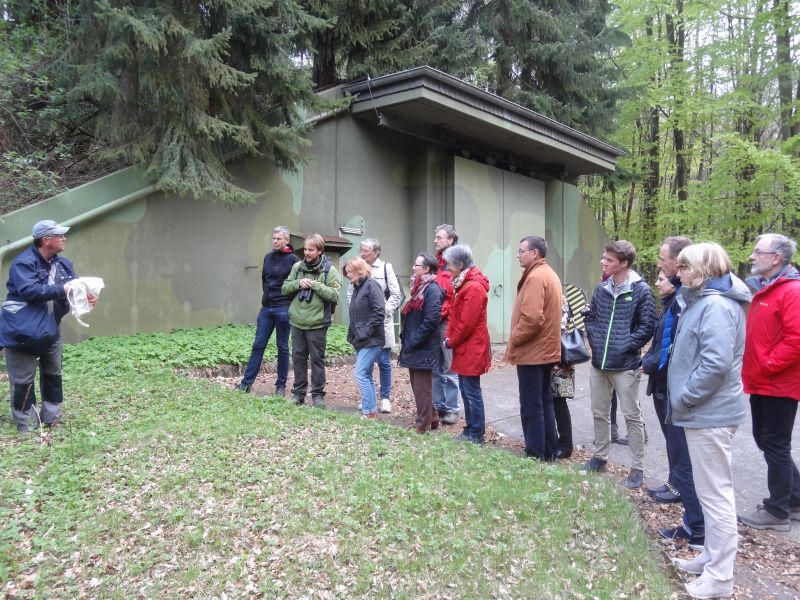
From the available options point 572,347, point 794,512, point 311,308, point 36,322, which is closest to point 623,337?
point 572,347

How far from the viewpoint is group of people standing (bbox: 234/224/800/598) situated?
312 centimetres

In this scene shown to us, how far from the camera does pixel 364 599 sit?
2.96 metres

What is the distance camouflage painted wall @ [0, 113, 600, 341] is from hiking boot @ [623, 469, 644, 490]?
713cm

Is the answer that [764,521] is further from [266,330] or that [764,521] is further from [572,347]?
[266,330]

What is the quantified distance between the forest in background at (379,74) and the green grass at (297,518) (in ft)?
15.1

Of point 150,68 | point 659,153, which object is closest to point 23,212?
point 150,68

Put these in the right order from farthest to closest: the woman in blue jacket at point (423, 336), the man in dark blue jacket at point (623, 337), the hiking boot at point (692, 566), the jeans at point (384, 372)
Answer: the jeans at point (384, 372)
the woman in blue jacket at point (423, 336)
the man in dark blue jacket at point (623, 337)
the hiking boot at point (692, 566)

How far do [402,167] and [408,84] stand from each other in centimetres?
243

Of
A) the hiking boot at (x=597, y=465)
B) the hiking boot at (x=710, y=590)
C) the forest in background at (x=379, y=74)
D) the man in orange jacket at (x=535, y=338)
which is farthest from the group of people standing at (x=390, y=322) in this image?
the forest in background at (x=379, y=74)

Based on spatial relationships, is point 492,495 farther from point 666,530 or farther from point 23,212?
point 23,212

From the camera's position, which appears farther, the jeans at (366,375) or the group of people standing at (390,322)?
the jeans at (366,375)

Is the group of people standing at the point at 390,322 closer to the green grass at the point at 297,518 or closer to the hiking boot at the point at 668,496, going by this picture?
the green grass at the point at 297,518

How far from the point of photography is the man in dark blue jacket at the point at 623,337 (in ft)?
14.6

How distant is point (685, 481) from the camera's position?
370 cm
